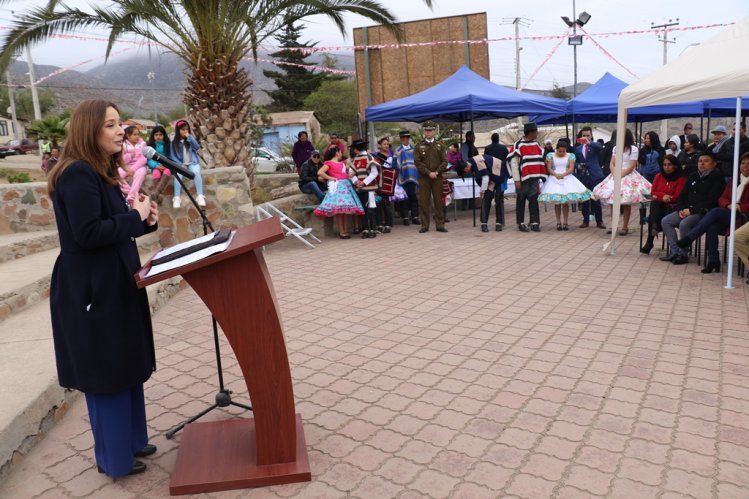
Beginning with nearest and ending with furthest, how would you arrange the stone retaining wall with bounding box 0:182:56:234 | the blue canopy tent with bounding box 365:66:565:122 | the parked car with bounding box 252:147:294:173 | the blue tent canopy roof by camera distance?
the stone retaining wall with bounding box 0:182:56:234 → the blue canopy tent with bounding box 365:66:565:122 → the blue tent canopy roof → the parked car with bounding box 252:147:294:173

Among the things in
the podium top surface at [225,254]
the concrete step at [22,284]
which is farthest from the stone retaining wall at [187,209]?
the podium top surface at [225,254]

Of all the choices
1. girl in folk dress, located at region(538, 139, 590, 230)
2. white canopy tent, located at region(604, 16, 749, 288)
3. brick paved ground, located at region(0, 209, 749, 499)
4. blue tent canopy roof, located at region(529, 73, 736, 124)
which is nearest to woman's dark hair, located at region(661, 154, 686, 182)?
white canopy tent, located at region(604, 16, 749, 288)

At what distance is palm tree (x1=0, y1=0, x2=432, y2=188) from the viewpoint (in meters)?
9.55

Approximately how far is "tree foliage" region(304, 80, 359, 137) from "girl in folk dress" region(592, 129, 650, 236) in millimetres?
40914

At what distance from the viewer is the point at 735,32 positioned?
675 cm

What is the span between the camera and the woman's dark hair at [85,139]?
272 centimetres

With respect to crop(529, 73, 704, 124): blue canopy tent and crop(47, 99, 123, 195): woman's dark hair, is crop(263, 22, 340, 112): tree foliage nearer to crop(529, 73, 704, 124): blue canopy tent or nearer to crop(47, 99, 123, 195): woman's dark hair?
crop(529, 73, 704, 124): blue canopy tent

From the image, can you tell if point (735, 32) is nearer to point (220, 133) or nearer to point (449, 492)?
point (449, 492)

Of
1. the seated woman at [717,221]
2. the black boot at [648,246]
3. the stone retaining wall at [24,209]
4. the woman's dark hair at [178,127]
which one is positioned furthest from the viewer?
the woman's dark hair at [178,127]

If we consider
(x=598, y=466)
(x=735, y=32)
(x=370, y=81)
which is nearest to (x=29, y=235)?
(x=598, y=466)

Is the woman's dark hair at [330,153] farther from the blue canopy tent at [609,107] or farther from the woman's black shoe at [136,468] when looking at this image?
the woman's black shoe at [136,468]

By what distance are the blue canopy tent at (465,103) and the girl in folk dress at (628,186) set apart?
2356mm

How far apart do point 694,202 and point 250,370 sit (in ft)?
21.5

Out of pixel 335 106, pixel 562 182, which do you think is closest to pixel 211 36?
pixel 562 182
